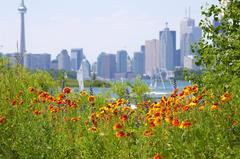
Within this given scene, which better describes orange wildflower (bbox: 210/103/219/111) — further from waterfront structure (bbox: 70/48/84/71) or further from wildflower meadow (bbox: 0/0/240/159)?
waterfront structure (bbox: 70/48/84/71)

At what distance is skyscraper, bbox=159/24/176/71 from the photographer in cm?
11456

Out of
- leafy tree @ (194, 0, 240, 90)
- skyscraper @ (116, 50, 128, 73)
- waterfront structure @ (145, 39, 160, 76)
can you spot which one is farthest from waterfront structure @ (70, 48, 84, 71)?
leafy tree @ (194, 0, 240, 90)

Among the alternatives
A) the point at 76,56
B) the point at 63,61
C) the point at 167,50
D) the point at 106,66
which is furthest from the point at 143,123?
the point at 76,56

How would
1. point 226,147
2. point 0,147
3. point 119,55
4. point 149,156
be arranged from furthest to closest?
point 119,55
point 0,147
point 149,156
point 226,147

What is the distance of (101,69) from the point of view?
11694 cm

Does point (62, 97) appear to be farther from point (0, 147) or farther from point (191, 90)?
point (191, 90)

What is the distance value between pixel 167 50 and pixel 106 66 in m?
14.1

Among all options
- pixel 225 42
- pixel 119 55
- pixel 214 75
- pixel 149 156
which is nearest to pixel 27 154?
pixel 149 156

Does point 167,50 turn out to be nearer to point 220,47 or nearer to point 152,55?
point 152,55

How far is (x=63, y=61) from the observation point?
325 feet

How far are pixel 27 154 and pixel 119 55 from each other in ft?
408

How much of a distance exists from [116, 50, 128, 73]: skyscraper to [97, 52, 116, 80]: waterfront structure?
1.15 meters

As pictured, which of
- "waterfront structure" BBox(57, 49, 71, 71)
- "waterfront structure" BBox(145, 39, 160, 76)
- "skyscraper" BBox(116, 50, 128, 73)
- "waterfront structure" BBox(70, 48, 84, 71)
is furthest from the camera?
"waterfront structure" BBox(70, 48, 84, 71)

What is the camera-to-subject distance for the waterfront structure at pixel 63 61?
94.3 metres
